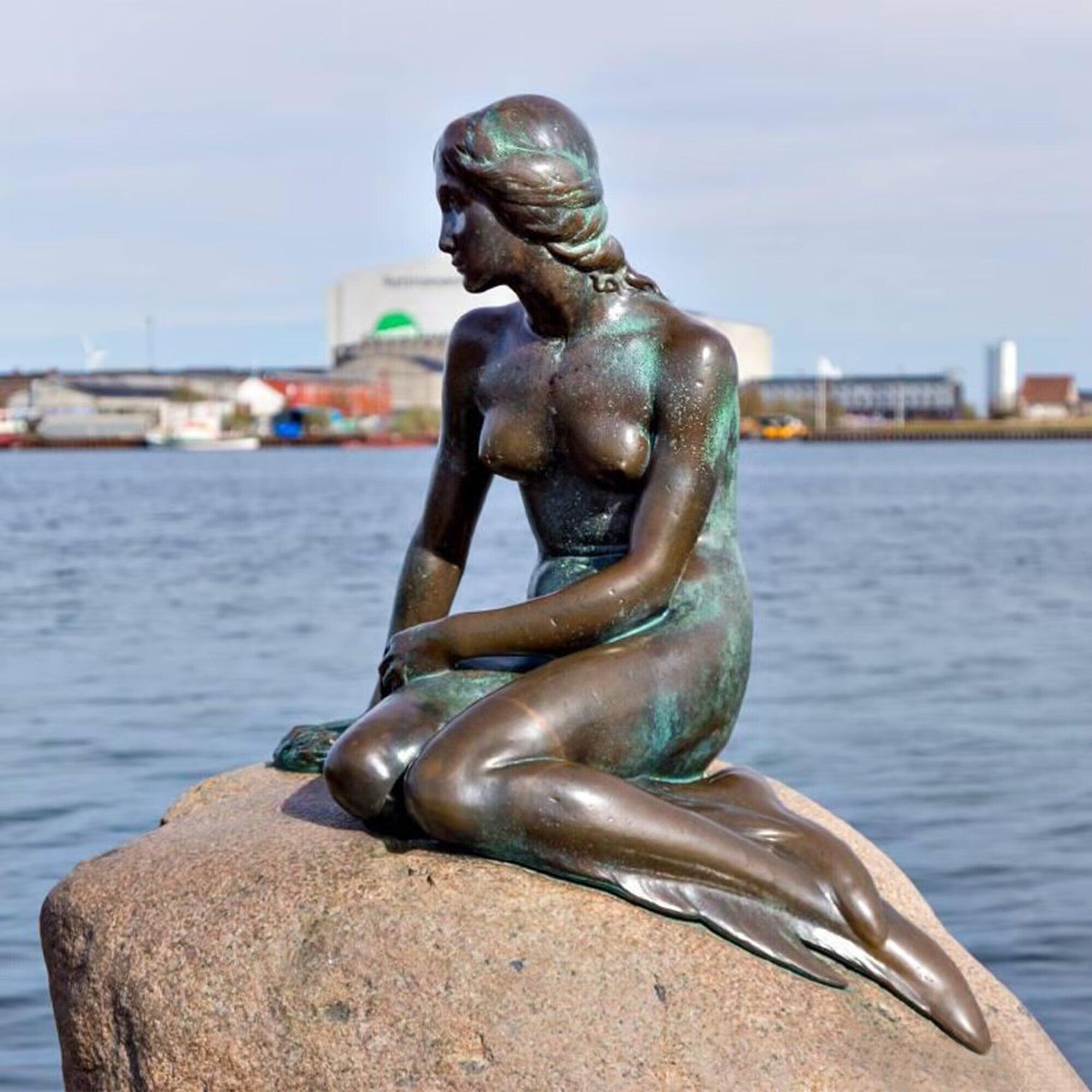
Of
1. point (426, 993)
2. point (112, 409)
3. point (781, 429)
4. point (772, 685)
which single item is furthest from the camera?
point (781, 429)

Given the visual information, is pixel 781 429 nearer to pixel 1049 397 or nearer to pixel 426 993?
pixel 1049 397

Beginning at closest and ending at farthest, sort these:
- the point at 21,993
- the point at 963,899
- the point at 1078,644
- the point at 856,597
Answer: the point at 21,993
the point at 963,899
the point at 1078,644
the point at 856,597

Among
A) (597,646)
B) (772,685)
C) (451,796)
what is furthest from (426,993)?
(772,685)

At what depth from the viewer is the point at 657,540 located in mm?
6145

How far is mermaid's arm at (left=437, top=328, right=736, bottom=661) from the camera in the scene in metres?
6.11

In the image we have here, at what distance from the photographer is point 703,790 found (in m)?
6.29

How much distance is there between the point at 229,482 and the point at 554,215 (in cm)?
6698

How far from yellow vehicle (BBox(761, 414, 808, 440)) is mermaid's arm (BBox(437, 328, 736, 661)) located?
127 metres

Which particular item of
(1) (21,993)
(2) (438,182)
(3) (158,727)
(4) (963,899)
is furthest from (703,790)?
(3) (158,727)

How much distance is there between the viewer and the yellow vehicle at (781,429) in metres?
133

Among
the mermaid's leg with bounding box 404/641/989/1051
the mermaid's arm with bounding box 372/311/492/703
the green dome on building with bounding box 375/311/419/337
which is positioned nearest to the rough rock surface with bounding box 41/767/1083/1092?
the mermaid's leg with bounding box 404/641/989/1051

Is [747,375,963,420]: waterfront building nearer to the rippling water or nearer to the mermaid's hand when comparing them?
the rippling water

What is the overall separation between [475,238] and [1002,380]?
13588cm

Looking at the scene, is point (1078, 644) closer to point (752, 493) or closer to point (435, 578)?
point (435, 578)
